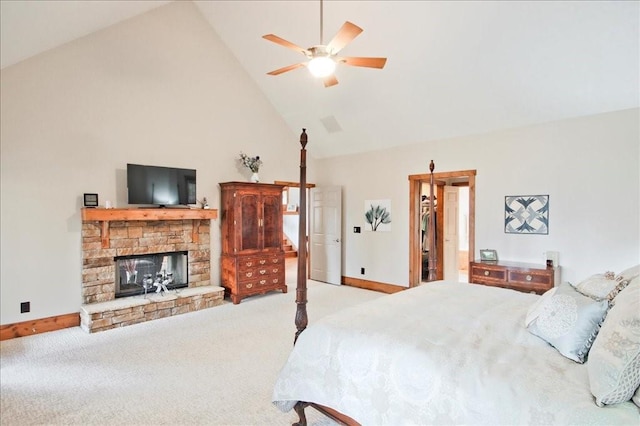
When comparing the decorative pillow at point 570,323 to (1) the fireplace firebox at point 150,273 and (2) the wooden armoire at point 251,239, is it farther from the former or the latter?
(1) the fireplace firebox at point 150,273

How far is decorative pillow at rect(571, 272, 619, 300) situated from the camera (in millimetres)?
2234

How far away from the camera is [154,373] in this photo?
316 centimetres

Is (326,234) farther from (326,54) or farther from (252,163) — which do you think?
(326,54)

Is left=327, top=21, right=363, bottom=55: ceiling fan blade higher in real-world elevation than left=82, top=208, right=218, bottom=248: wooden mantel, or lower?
higher

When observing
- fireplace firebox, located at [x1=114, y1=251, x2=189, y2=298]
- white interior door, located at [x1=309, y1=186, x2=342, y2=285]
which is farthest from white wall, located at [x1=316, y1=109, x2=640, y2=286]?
fireplace firebox, located at [x1=114, y1=251, x2=189, y2=298]

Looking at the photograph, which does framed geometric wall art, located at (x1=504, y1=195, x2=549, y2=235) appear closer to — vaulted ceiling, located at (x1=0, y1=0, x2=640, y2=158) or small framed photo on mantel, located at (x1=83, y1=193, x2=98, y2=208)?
vaulted ceiling, located at (x1=0, y1=0, x2=640, y2=158)

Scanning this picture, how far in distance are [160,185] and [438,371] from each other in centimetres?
461

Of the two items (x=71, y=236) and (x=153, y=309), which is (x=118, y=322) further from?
(x=71, y=236)

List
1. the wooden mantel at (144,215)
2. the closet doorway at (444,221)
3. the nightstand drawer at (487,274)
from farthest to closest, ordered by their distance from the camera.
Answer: the closet doorway at (444,221) < the nightstand drawer at (487,274) < the wooden mantel at (144,215)

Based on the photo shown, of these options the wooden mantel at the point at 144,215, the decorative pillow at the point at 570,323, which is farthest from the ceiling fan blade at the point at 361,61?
the wooden mantel at the point at 144,215

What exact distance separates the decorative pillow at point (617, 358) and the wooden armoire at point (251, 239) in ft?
15.8

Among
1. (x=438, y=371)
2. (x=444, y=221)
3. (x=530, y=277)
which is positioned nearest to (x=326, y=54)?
(x=438, y=371)

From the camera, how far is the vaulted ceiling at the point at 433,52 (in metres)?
3.44

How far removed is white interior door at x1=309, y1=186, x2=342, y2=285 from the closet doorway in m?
1.59
